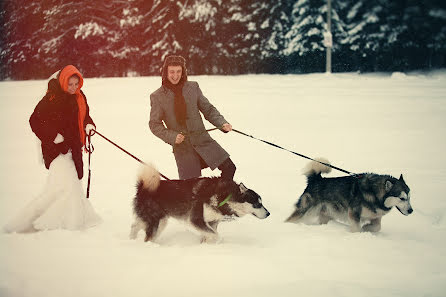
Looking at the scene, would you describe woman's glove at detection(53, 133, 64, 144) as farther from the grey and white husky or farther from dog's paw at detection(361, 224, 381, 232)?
dog's paw at detection(361, 224, 381, 232)

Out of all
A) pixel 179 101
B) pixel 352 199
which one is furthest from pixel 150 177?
pixel 352 199

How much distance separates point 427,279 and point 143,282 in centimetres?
236

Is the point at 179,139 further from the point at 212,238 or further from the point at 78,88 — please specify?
the point at 78,88

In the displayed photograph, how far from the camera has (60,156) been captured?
5902mm

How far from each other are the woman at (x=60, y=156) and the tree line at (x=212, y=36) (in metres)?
22.6

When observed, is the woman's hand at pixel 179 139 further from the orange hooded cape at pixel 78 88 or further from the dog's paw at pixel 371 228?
the dog's paw at pixel 371 228

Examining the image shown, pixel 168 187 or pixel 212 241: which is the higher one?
pixel 168 187

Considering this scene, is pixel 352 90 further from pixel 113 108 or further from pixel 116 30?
pixel 116 30

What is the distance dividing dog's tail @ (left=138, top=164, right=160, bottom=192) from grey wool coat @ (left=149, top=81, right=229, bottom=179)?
1.44 ft

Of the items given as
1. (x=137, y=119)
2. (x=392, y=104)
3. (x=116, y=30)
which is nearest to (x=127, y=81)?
(x=116, y=30)

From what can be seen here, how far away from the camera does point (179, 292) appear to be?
4152 millimetres

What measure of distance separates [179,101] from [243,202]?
130 centimetres

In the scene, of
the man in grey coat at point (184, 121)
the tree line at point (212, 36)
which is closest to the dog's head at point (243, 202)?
the man in grey coat at point (184, 121)

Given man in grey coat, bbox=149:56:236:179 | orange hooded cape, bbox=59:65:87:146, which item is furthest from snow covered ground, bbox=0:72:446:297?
orange hooded cape, bbox=59:65:87:146
